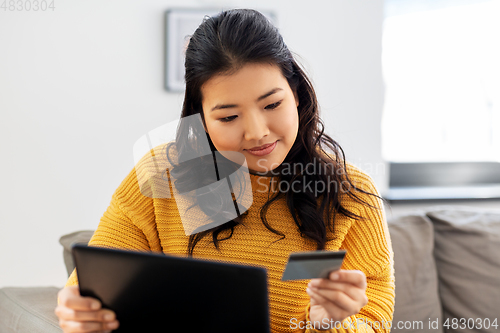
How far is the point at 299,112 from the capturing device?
1039mm

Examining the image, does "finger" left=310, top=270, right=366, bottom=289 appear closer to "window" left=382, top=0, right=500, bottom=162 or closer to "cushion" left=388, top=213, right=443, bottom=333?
"cushion" left=388, top=213, right=443, bottom=333

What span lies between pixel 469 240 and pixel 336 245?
1.89 feet

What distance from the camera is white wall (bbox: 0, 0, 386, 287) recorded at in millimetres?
1723

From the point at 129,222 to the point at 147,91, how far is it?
0.97m

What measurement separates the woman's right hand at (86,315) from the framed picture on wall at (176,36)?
1288 millimetres

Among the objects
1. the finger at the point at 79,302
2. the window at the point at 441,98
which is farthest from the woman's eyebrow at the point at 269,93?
the window at the point at 441,98

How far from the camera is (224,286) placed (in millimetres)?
534

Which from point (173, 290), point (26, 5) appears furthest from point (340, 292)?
point (26, 5)

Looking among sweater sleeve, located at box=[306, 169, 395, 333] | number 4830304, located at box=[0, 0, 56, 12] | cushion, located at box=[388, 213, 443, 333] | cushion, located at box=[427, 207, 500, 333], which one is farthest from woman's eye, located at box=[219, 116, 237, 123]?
number 4830304, located at box=[0, 0, 56, 12]

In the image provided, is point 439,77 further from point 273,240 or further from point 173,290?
point 173,290

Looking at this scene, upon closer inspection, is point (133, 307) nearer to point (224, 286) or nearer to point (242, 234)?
point (224, 286)

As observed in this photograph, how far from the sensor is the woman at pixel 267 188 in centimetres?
87

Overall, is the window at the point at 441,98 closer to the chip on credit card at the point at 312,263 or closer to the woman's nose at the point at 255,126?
the woman's nose at the point at 255,126

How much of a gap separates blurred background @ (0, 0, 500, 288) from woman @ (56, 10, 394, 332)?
87 centimetres
